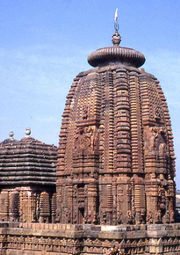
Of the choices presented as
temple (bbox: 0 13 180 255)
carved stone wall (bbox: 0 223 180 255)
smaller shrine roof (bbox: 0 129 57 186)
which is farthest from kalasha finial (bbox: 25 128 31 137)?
carved stone wall (bbox: 0 223 180 255)

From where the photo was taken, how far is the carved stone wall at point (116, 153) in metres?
22.2

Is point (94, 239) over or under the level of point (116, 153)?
under

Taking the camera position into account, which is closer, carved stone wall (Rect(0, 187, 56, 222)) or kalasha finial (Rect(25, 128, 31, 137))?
carved stone wall (Rect(0, 187, 56, 222))

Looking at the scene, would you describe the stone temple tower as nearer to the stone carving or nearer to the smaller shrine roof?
the stone carving

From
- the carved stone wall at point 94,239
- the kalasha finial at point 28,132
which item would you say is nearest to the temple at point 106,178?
the carved stone wall at point 94,239

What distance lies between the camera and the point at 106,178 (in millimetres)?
22531

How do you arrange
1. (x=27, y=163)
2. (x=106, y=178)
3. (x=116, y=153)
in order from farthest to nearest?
(x=27, y=163), (x=116, y=153), (x=106, y=178)

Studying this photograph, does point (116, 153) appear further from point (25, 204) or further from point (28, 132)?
point (28, 132)

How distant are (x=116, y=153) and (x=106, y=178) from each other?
147cm

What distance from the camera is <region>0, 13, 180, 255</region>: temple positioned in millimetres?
20641

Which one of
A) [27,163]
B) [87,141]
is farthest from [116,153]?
[27,163]

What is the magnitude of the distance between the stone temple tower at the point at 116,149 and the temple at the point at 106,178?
55mm

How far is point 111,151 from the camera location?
22797mm

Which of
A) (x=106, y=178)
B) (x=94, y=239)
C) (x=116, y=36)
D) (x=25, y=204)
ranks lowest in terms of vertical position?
(x=94, y=239)
